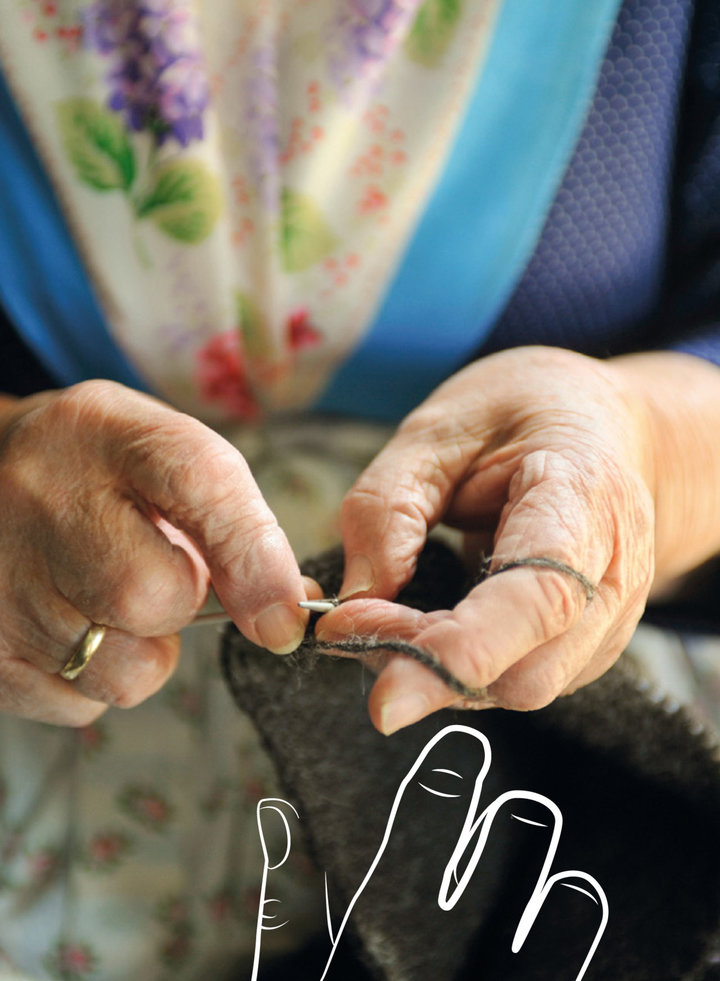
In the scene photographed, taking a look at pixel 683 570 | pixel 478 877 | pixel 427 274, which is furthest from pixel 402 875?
pixel 427 274

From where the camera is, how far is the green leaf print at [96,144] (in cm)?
46

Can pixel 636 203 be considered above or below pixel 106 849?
above

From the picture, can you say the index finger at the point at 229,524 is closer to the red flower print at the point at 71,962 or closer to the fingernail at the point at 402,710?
the fingernail at the point at 402,710

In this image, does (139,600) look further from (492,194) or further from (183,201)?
(492,194)

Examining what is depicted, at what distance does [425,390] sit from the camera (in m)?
0.60

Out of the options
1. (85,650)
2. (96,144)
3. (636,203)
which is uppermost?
(96,144)

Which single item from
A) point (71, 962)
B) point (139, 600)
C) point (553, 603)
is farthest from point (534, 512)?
point (71, 962)

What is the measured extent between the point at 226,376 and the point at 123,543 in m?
0.21

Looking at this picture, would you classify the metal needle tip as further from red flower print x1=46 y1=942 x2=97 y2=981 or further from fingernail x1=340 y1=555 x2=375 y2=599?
red flower print x1=46 y1=942 x2=97 y2=981

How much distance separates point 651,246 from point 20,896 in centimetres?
63

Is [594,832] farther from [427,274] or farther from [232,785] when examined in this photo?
[427,274]

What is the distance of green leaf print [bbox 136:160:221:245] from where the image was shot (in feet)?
1.57

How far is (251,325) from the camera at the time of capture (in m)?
0.55

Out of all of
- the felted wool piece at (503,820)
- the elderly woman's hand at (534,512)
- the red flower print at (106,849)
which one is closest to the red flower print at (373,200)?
the elderly woman's hand at (534,512)
